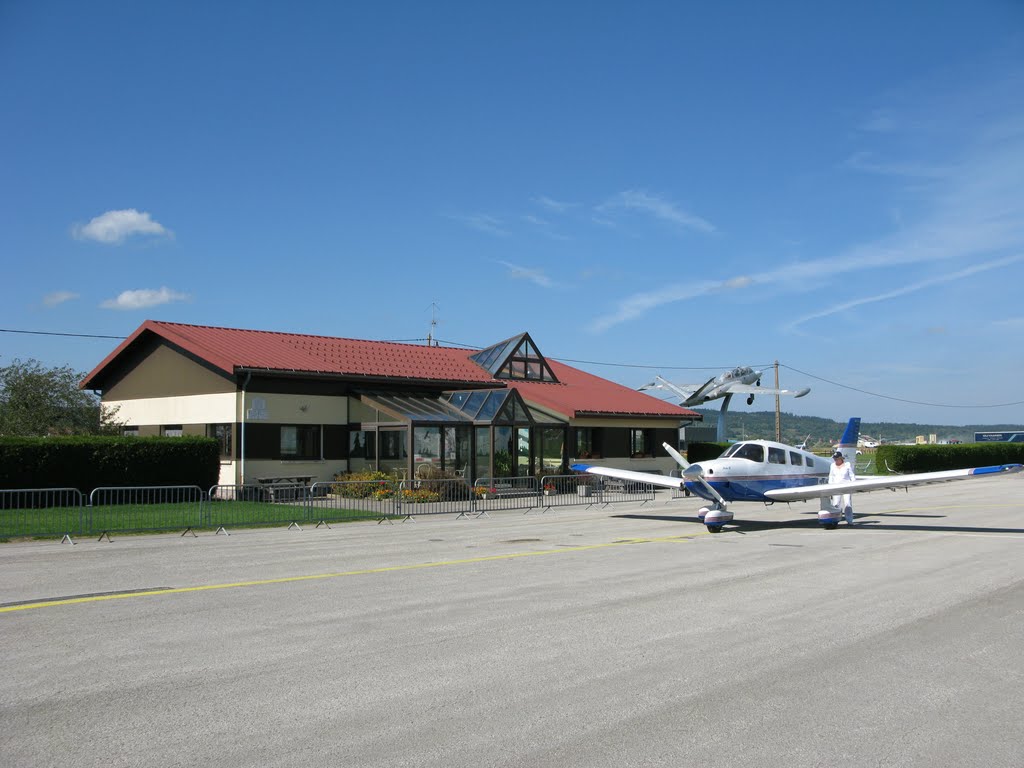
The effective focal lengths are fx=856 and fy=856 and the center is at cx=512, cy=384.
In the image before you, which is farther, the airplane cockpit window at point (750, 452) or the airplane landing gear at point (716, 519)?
the airplane cockpit window at point (750, 452)

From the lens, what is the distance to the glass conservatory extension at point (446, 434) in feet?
90.0

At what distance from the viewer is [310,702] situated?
19.9 feet

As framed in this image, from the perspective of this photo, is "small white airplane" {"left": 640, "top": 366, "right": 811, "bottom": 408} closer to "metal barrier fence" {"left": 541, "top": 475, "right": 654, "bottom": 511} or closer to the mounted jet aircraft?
the mounted jet aircraft

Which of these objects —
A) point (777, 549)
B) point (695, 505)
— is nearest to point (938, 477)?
point (777, 549)

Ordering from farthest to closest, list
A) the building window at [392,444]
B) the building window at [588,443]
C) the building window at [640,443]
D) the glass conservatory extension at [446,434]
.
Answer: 1. the building window at [640,443]
2. the building window at [588,443]
3. the building window at [392,444]
4. the glass conservatory extension at [446,434]

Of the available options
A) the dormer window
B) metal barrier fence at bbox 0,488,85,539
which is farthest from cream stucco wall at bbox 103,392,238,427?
the dormer window

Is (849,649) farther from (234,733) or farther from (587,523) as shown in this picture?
(587,523)

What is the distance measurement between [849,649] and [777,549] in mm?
7980

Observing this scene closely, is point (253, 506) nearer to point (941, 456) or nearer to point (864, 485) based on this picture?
point (864, 485)

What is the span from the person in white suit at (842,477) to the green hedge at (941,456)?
112ft

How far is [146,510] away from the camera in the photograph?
21.1 metres

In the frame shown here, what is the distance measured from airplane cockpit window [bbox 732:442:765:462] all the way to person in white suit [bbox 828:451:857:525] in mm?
1690

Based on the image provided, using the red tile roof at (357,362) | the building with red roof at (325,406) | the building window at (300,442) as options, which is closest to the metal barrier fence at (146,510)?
the building with red roof at (325,406)

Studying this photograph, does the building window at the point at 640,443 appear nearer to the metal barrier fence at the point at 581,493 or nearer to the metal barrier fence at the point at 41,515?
the metal barrier fence at the point at 581,493
